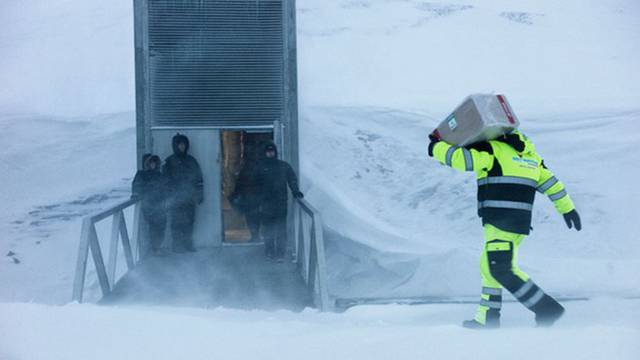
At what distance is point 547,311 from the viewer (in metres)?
4.27

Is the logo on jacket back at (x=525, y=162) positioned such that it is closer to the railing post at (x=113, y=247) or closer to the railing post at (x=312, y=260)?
the railing post at (x=312, y=260)

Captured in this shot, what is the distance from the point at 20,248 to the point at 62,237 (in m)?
0.97

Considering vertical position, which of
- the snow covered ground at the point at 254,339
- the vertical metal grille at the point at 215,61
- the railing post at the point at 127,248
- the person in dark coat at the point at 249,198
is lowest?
the railing post at the point at 127,248

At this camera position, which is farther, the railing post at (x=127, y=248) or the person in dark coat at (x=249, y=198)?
the person in dark coat at (x=249, y=198)

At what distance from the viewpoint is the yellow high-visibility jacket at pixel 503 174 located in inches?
168

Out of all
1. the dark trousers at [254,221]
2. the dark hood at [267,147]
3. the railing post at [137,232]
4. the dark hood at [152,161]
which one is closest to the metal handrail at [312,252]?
the dark trousers at [254,221]

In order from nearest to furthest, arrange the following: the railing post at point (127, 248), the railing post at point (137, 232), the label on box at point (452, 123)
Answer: the label on box at point (452, 123), the railing post at point (127, 248), the railing post at point (137, 232)

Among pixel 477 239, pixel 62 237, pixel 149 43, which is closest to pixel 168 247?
pixel 149 43

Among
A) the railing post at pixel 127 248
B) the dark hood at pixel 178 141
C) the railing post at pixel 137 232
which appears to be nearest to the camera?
the railing post at pixel 127 248

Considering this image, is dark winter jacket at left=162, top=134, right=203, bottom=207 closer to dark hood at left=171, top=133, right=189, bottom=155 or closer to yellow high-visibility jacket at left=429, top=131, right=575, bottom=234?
dark hood at left=171, top=133, right=189, bottom=155

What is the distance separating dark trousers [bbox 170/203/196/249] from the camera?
8156 millimetres

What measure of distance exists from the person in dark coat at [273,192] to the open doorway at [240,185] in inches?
8.1

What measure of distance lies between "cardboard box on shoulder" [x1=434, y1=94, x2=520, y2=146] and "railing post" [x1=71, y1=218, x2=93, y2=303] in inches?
131

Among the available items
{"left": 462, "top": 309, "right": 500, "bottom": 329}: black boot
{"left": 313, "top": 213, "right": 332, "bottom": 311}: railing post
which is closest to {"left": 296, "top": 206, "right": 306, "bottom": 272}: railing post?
{"left": 313, "top": 213, "right": 332, "bottom": 311}: railing post
